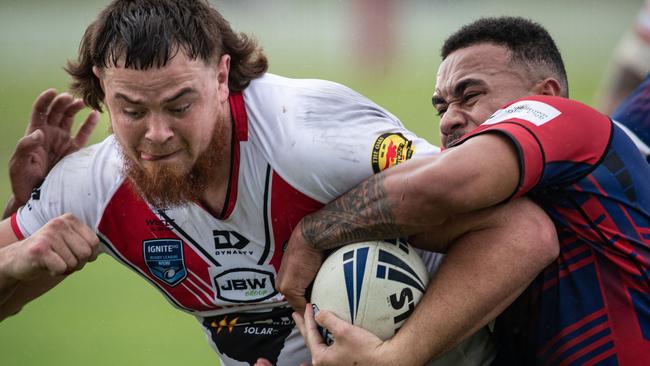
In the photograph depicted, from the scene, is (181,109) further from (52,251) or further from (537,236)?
(537,236)

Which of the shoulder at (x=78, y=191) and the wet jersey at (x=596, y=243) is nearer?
the wet jersey at (x=596, y=243)

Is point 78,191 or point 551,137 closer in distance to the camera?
point 551,137

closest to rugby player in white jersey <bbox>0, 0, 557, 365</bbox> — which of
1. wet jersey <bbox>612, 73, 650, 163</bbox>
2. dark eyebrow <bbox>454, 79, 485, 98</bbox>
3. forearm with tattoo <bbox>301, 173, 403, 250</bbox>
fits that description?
forearm with tattoo <bbox>301, 173, 403, 250</bbox>

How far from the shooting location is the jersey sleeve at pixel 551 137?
3.42 meters

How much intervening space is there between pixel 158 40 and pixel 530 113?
1.56 metres

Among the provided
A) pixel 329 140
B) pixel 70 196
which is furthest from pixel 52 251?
pixel 329 140

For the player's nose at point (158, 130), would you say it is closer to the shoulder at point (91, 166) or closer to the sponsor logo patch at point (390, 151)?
the shoulder at point (91, 166)

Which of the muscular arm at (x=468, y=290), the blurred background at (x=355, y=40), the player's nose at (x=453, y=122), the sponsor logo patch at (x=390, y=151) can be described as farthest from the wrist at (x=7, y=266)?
the blurred background at (x=355, y=40)

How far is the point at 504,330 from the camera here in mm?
4000

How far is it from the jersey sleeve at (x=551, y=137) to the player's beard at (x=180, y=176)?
1.12m

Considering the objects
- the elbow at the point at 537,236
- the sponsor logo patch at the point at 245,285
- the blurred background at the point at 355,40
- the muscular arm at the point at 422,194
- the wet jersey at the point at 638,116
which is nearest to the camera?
the muscular arm at the point at 422,194

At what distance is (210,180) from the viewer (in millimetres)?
4176

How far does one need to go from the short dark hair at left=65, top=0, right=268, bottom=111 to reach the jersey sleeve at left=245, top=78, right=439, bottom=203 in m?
0.33

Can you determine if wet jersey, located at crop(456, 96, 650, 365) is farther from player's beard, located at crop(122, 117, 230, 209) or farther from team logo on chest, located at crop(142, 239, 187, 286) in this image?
team logo on chest, located at crop(142, 239, 187, 286)
